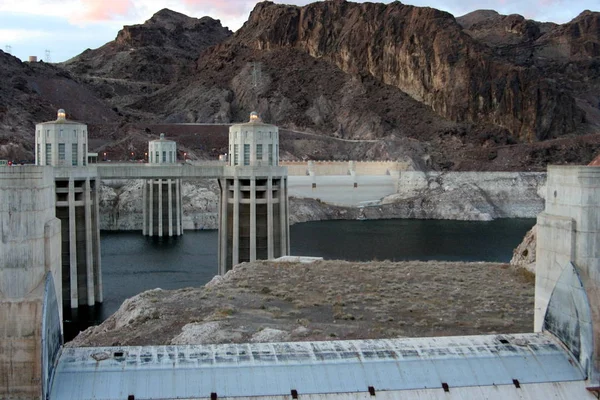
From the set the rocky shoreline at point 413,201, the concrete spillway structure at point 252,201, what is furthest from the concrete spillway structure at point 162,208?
the concrete spillway structure at point 252,201

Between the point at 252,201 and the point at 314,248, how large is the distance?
3244 centimetres

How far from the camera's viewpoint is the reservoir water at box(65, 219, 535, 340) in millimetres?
58000

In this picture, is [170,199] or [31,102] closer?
[170,199]

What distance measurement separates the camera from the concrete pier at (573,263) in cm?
1608

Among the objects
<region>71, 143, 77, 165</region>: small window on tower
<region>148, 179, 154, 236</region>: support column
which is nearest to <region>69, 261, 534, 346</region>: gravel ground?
<region>71, 143, 77, 165</region>: small window on tower

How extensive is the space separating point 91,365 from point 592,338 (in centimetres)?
1000

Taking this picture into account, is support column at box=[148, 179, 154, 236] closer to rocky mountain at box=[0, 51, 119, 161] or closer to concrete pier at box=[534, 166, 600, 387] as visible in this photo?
rocky mountain at box=[0, 51, 119, 161]

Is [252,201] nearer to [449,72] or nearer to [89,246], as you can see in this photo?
[89,246]

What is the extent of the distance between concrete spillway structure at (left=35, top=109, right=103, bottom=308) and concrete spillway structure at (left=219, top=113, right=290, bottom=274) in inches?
319

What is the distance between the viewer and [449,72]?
604 ft

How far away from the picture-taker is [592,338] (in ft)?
52.3

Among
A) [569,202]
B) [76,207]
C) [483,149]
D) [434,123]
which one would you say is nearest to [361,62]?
[434,123]

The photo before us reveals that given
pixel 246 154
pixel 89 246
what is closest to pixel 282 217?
pixel 246 154

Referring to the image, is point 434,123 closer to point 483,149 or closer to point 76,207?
point 483,149
